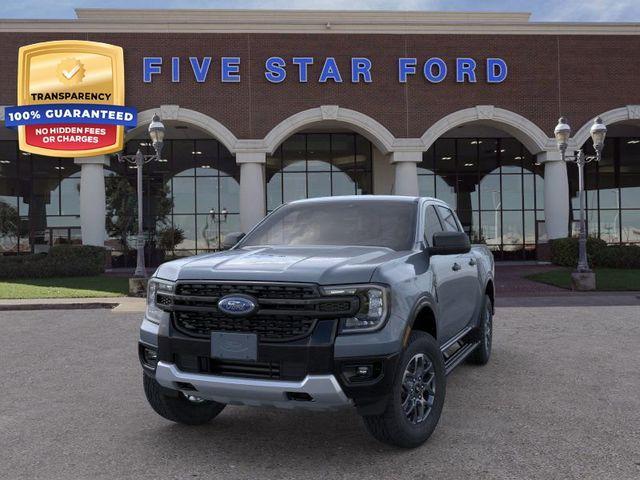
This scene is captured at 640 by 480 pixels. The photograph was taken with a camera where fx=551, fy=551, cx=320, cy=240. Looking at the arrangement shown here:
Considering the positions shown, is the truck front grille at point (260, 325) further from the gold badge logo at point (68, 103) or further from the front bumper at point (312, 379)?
the gold badge logo at point (68, 103)

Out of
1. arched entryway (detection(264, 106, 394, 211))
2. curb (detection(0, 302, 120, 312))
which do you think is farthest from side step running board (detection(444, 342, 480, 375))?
arched entryway (detection(264, 106, 394, 211))

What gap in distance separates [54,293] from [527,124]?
2015 centimetres

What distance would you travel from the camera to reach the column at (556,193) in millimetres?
24703

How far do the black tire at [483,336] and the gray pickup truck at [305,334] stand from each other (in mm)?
1999

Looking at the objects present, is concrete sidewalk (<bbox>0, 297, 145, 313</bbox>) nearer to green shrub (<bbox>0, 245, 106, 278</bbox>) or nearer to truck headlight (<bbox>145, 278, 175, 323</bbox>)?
green shrub (<bbox>0, 245, 106, 278</bbox>)

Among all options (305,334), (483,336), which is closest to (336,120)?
(483,336)

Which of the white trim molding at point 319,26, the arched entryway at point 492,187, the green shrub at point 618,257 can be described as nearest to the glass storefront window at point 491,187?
the arched entryway at point 492,187

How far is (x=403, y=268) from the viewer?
402 cm

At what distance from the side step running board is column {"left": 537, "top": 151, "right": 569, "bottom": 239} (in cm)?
2083

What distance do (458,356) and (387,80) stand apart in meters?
20.9

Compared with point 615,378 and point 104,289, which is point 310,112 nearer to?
point 104,289

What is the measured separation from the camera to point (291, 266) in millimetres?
3730

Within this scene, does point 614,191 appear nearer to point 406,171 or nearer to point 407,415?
point 406,171

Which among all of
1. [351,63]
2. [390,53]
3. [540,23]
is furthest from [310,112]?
[540,23]
